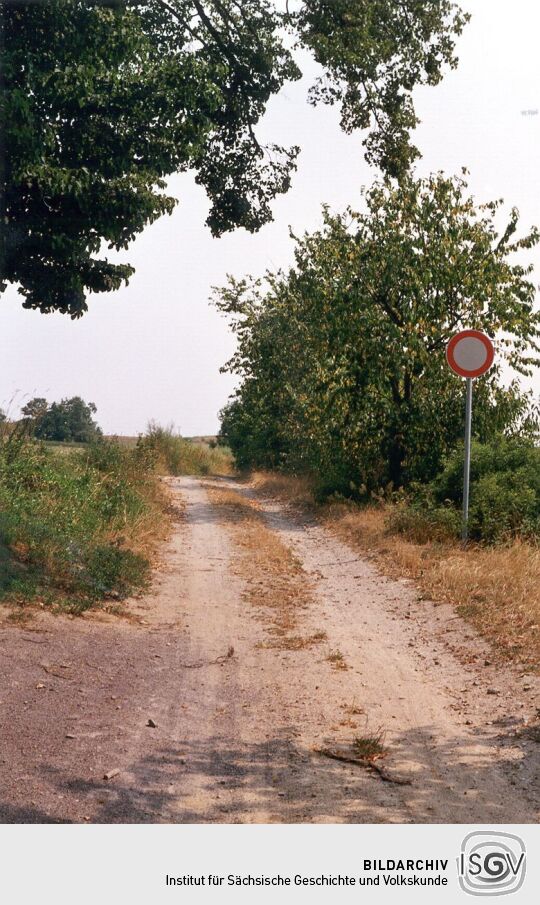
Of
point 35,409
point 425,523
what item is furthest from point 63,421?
point 425,523

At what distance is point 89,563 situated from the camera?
→ 10.3 metres

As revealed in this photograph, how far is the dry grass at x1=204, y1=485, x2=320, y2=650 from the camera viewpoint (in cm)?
873

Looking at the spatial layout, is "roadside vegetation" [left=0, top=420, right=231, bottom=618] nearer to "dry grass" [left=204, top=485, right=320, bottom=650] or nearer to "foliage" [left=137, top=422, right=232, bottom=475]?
"dry grass" [left=204, top=485, right=320, bottom=650]

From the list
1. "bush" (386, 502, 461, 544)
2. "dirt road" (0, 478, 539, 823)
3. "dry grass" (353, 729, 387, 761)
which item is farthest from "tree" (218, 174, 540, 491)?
"dry grass" (353, 729, 387, 761)

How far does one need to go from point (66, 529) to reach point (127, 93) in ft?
16.8

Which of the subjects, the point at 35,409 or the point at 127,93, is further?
the point at 35,409

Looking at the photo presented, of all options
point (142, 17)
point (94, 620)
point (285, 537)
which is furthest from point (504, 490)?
point (142, 17)

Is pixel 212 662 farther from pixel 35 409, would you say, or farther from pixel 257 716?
pixel 35 409

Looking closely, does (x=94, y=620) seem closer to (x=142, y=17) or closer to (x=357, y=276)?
(x=142, y=17)

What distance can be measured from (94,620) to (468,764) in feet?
14.9

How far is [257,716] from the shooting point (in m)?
6.17

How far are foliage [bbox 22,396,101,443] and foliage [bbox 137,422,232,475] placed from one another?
19.0ft

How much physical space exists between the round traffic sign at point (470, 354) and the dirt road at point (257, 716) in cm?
415
